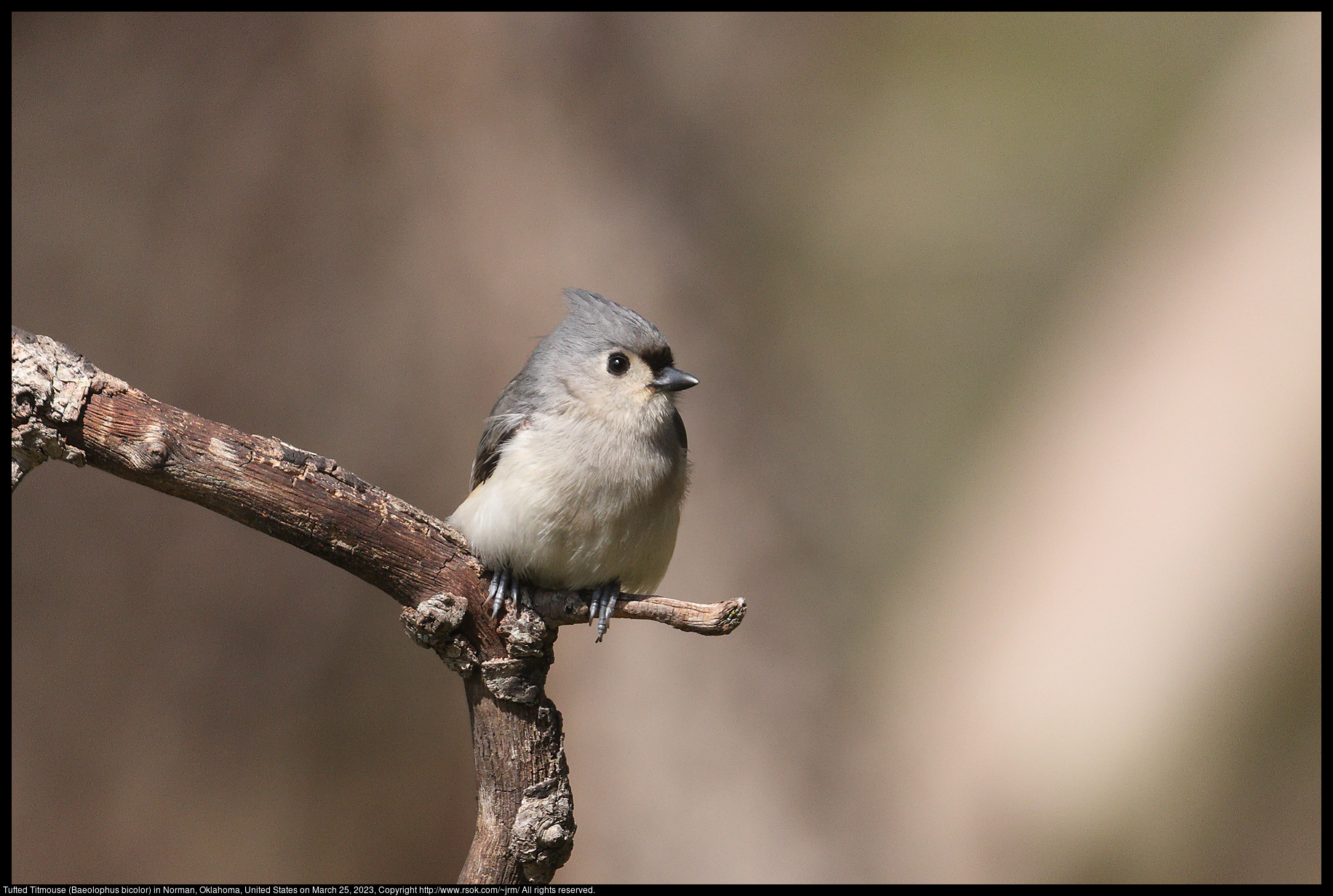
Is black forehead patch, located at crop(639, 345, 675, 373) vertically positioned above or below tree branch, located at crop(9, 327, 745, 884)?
above

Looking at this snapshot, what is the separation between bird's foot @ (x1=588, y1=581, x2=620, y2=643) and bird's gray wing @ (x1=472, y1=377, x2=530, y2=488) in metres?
0.33

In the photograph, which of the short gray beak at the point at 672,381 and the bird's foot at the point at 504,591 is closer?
the bird's foot at the point at 504,591

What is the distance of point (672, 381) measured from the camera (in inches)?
67.2

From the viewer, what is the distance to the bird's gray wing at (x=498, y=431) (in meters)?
1.74

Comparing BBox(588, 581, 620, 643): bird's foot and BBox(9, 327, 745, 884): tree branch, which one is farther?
BBox(588, 581, 620, 643): bird's foot

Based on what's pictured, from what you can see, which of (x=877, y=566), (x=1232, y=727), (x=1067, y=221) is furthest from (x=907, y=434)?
(x=1232, y=727)

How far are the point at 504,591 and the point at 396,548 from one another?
8.3 inches

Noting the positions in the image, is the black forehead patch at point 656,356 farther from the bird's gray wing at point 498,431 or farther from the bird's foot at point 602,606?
the bird's foot at point 602,606

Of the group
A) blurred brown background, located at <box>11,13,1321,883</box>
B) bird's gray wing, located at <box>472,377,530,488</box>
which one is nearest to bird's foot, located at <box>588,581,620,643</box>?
bird's gray wing, located at <box>472,377,530,488</box>

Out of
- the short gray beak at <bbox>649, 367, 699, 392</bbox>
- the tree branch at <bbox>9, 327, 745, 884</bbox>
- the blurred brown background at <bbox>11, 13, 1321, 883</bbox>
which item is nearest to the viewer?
the tree branch at <bbox>9, 327, 745, 884</bbox>

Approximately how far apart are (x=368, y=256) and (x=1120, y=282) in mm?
2684

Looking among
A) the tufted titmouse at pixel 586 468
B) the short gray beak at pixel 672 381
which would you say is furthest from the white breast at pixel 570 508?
the short gray beak at pixel 672 381

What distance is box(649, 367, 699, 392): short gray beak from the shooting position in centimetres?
170

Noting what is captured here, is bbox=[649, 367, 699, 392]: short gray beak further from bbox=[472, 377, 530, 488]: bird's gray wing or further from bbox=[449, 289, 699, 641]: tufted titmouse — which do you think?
Result: bbox=[472, 377, 530, 488]: bird's gray wing
